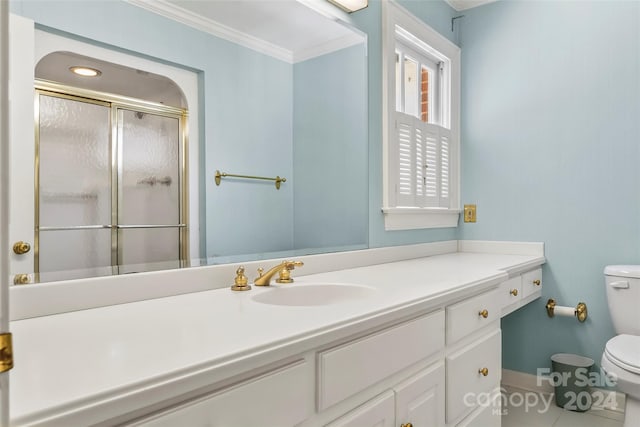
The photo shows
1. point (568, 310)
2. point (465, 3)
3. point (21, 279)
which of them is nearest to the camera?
point (21, 279)

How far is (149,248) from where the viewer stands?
1292 mm

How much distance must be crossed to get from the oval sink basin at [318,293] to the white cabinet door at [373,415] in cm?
38

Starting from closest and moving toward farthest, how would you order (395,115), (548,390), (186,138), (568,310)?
(186,138) → (395,115) → (568,310) → (548,390)

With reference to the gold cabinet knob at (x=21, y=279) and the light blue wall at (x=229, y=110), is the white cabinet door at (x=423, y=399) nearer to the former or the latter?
the light blue wall at (x=229, y=110)

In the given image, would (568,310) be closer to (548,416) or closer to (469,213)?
(548,416)

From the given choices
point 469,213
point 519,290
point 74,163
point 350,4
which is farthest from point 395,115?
point 74,163

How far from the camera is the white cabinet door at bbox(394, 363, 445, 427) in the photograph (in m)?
1.14

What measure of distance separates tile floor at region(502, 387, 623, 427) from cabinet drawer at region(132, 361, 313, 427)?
1.75 m

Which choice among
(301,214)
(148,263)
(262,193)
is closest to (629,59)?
(301,214)

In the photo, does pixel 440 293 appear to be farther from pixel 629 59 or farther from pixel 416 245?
pixel 629 59

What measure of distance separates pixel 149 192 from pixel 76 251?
0.88 ft

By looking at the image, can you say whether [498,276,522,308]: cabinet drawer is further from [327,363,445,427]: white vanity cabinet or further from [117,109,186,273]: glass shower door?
[117,109,186,273]: glass shower door

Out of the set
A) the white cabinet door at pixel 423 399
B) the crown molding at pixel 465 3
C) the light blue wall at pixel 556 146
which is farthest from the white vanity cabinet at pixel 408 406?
the crown molding at pixel 465 3

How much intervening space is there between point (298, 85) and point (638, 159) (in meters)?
1.76
